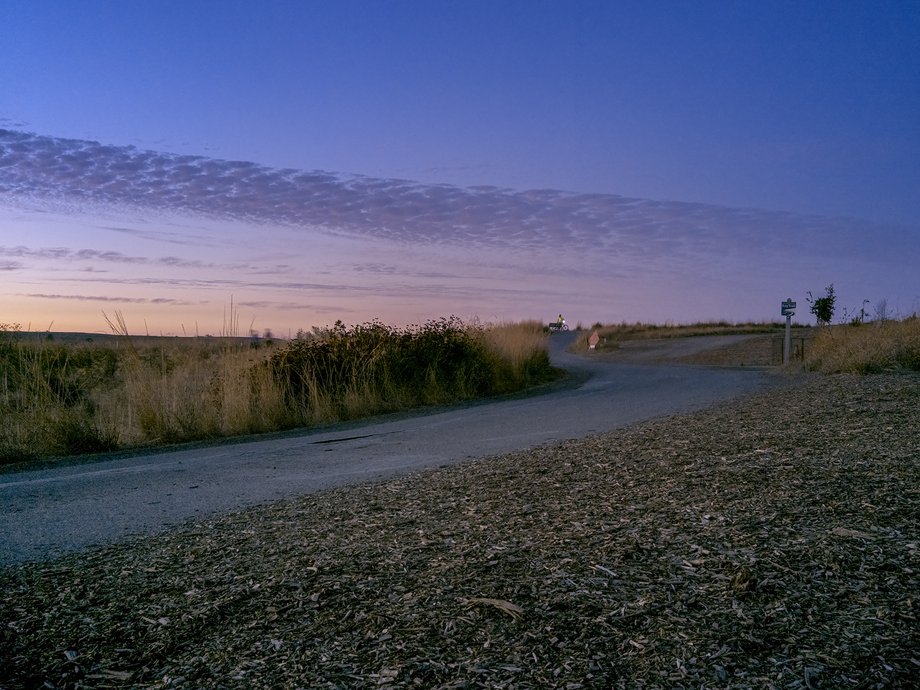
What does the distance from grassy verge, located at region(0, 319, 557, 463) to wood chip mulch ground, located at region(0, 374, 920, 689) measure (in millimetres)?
6772

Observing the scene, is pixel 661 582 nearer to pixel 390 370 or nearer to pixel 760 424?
pixel 760 424

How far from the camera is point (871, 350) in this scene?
59.6 feet

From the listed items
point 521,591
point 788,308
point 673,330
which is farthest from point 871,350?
point 673,330

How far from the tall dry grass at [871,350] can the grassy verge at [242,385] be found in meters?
7.92

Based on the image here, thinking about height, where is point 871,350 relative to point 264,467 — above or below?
above

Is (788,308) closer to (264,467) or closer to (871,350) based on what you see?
(871,350)

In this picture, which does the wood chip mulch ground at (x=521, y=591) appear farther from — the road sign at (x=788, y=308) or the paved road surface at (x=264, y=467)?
the road sign at (x=788, y=308)

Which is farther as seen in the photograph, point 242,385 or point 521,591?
point 242,385

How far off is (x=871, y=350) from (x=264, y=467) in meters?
15.2

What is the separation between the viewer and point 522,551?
164 inches

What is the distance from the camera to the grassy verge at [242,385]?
11.5 meters

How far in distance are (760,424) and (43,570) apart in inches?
281

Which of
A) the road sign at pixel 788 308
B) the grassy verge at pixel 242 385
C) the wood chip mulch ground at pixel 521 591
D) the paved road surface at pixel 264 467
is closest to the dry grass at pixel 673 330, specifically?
the road sign at pixel 788 308

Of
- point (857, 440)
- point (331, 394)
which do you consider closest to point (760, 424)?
point (857, 440)
